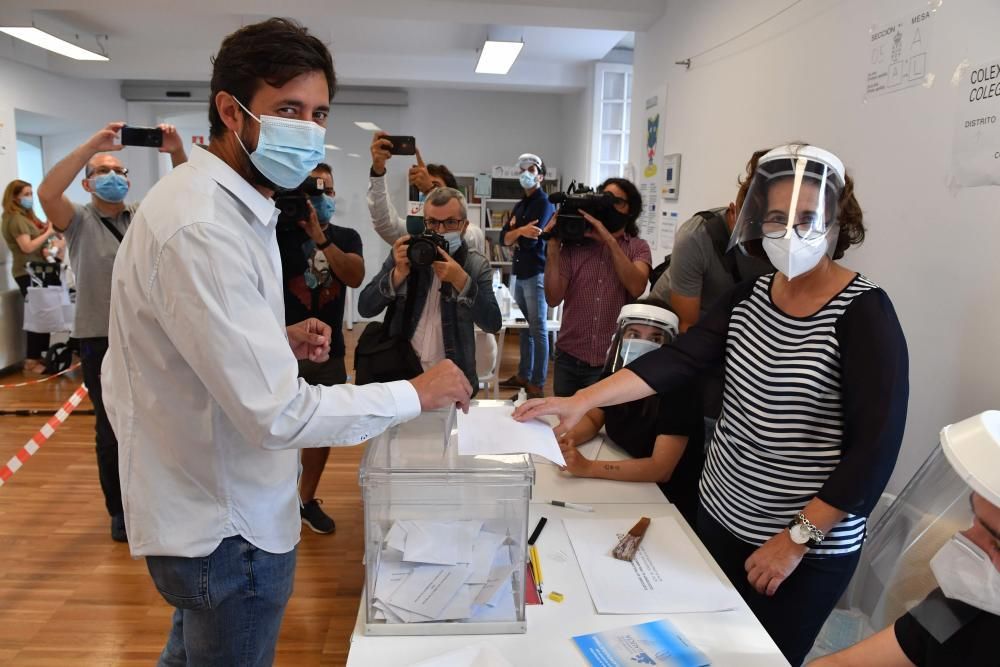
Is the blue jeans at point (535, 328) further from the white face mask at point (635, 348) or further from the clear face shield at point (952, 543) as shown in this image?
the clear face shield at point (952, 543)

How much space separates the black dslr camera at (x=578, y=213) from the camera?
288 centimetres

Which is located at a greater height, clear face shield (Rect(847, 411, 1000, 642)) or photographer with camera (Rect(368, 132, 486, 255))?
photographer with camera (Rect(368, 132, 486, 255))

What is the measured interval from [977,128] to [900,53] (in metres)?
0.45

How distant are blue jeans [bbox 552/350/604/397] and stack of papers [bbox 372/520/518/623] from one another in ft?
5.78

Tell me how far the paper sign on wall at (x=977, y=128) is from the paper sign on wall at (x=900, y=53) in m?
0.17

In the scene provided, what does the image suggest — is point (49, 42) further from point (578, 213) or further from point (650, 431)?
point (650, 431)

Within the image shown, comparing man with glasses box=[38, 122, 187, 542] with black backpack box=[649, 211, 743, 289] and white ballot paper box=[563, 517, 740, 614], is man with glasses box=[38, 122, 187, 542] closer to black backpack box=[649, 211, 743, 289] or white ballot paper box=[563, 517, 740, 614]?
white ballot paper box=[563, 517, 740, 614]

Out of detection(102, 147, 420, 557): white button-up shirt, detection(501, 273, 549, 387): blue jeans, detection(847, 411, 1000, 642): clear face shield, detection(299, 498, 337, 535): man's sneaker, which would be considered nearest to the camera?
detection(847, 411, 1000, 642): clear face shield

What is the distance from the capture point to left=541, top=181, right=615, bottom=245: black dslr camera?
288 centimetres

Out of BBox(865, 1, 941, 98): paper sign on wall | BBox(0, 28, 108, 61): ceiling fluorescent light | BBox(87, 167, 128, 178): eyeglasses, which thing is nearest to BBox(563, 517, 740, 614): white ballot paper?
BBox(865, 1, 941, 98): paper sign on wall

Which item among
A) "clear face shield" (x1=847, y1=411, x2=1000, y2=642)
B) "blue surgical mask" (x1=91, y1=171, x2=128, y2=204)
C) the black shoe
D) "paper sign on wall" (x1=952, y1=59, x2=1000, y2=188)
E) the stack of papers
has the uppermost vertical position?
"paper sign on wall" (x1=952, y1=59, x2=1000, y2=188)

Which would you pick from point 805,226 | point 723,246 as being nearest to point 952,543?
point 805,226

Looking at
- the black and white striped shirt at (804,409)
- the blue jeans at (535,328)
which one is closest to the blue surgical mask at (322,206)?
the black and white striped shirt at (804,409)

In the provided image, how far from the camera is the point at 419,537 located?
116 cm
